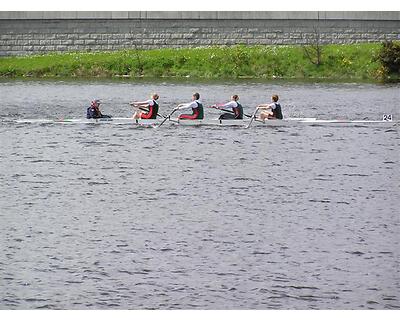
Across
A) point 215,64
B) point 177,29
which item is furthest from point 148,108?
point 177,29

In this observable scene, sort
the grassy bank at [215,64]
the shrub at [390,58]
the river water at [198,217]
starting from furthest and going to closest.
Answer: the grassy bank at [215,64], the shrub at [390,58], the river water at [198,217]

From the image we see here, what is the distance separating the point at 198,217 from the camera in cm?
3053

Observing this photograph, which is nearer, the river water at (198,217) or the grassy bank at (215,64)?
the river water at (198,217)

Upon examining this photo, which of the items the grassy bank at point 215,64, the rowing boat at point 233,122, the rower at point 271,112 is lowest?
the rowing boat at point 233,122

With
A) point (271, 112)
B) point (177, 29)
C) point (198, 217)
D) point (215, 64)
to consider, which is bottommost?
point (198, 217)

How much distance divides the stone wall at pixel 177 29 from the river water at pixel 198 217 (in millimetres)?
35310

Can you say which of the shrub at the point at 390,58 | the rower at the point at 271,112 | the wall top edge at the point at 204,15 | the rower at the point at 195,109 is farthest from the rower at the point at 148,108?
the wall top edge at the point at 204,15

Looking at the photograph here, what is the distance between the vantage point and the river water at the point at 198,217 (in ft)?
78.8

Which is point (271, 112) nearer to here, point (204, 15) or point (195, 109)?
point (195, 109)

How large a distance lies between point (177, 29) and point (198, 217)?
188 ft

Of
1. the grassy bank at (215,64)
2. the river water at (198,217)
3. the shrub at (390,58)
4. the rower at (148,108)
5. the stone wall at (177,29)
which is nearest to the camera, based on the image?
the river water at (198,217)

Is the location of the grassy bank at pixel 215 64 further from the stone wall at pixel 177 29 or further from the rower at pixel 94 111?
the rower at pixel 94 111

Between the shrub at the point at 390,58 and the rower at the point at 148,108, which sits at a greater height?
the shrub at the point at 390,58

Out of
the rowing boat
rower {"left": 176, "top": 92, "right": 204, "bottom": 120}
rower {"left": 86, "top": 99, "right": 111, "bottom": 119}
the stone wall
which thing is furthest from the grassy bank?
rower {"left": 86, "top": 99, "right": 111, "bottom": 119}
